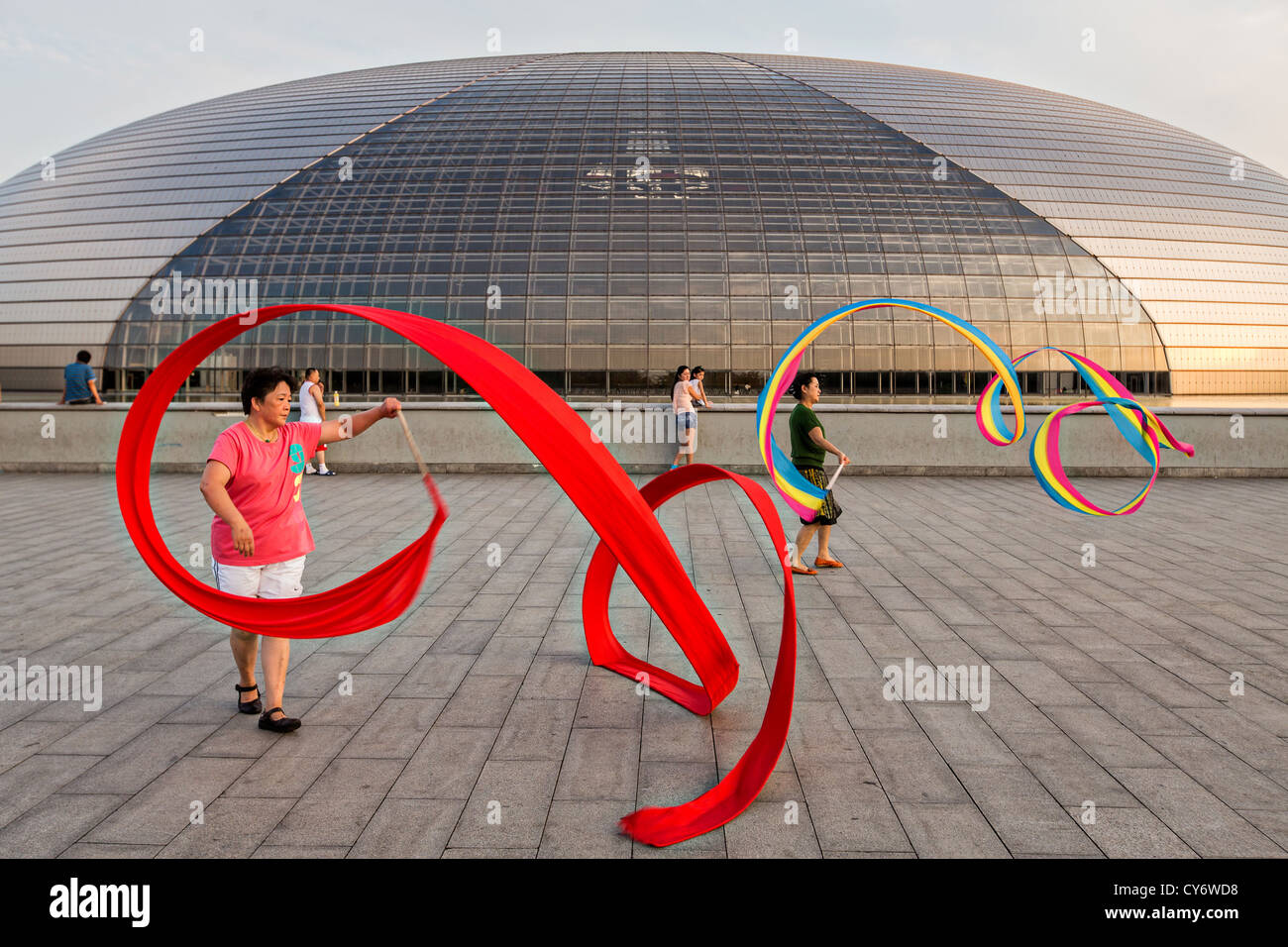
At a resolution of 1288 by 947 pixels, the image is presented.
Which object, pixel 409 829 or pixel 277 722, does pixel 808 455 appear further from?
pixel 409 829

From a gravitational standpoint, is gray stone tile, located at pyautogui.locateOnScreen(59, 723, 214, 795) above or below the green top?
below

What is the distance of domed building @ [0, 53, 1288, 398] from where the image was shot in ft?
84.5

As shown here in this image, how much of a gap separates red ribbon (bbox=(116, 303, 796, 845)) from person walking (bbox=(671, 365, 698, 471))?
36.2ft

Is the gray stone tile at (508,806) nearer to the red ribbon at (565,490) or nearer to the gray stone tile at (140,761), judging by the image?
the red ribbon at (565,490)

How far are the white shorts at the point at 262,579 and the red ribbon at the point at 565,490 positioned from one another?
0.42ft

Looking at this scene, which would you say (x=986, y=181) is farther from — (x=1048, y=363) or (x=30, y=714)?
(x=30, y=714)

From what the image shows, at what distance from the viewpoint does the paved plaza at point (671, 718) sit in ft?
12.3

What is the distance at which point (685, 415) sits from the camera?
16219 mm

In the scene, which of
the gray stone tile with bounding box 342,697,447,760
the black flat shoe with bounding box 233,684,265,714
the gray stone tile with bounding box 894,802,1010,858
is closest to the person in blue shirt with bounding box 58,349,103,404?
the black flat shoe with bounding box 233,684,265,714

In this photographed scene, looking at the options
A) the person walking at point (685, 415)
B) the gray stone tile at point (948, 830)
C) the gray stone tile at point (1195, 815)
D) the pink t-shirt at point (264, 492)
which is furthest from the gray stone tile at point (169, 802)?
the person walking at point (685, 415)

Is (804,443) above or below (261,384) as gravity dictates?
below

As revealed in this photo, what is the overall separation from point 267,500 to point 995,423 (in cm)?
1434

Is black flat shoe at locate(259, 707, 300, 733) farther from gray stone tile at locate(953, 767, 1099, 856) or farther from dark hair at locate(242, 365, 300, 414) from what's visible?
gray stone tile at locate(953, 767, 1099, 856)

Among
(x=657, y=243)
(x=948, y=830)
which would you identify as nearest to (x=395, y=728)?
(x=948, y=830)
